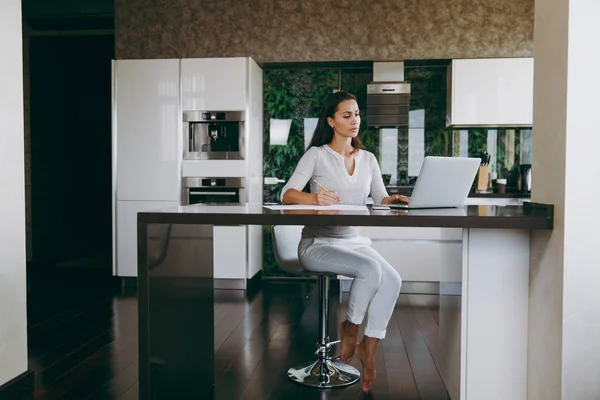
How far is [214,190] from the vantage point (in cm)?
489

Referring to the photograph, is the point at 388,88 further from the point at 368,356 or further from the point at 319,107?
the point at 368,356

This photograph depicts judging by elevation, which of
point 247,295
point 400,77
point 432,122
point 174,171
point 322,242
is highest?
point 400,77

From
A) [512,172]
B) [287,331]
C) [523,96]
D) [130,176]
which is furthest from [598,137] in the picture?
[130,176]

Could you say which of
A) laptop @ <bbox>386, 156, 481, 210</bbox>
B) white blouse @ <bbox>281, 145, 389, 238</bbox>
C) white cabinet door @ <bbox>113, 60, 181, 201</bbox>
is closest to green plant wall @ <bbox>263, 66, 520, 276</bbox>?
white cabinet door @ <bbox>113, 60, 181, 201</bbox>

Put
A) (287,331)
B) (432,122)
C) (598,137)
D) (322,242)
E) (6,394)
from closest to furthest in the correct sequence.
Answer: (598,137), (6,394), (322,242), (287,331), (432,122)

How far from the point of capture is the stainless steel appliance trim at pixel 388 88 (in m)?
5.10

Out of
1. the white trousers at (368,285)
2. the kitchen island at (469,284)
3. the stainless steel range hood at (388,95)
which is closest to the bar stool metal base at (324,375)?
the white trousers at (368,285)

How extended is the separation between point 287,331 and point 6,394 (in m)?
1.65

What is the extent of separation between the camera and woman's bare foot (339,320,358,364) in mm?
2465

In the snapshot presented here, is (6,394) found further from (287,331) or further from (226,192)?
(226,192)

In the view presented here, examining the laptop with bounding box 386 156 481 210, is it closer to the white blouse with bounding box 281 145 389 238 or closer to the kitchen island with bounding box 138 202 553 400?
→ the kitchen island with bounding box 138 202 553 400

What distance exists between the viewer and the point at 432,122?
5336 millimetres

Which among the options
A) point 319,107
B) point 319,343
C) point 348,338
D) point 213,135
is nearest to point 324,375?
point 319,343

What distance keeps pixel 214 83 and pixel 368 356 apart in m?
3.12
